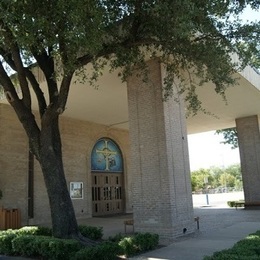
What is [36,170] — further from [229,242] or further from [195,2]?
[195,2]

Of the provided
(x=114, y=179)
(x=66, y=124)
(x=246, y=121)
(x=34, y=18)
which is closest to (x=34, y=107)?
(x=66, y=124)

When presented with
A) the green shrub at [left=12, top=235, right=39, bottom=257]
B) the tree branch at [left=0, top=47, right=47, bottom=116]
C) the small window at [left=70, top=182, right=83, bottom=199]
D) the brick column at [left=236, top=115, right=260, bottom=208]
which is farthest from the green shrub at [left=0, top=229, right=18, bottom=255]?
the brick column at [left=236, top=115, right=260, bottom=208]

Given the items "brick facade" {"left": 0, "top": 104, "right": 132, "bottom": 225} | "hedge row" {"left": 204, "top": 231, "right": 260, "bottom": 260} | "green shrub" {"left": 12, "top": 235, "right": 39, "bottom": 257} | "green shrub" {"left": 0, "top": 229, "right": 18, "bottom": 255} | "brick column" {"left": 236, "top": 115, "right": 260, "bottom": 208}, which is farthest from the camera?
"brick column" {"left": 236, "top": 115, "right": 260, "bottom": 208}

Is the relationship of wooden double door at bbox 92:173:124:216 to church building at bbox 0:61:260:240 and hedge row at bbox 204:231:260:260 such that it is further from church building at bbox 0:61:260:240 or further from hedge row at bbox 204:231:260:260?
hedge row at bbox 204:231:260:260

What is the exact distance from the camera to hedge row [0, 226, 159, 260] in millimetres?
8250

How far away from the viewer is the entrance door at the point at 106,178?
2297 cm

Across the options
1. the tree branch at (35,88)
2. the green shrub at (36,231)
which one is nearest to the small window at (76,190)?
the green shrub at (36,231)

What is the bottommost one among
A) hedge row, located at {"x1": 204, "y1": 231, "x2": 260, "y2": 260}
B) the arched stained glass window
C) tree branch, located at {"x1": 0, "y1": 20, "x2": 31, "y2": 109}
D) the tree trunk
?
hedge row, located at {"x1": 204, "y1": 231, "x2": 260, "y2": 260}

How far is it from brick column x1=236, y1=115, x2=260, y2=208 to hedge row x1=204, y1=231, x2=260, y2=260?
53.5 feet

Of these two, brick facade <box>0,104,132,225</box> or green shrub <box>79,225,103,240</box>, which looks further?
brick facade <box>0,104,132,225</box>

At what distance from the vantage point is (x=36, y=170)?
1930 centimetres

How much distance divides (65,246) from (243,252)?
4.39 m

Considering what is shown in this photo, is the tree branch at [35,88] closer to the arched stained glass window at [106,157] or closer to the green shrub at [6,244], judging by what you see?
the green shrub at [6,244]

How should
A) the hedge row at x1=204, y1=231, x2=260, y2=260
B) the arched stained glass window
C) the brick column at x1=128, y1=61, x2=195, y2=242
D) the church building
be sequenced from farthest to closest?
the arched stained glass window, the church building, the brick column at x1=128, y1=61, x2=195, y2=242, the hedge row at x1=204, y1=231, x2=260, y2=260
